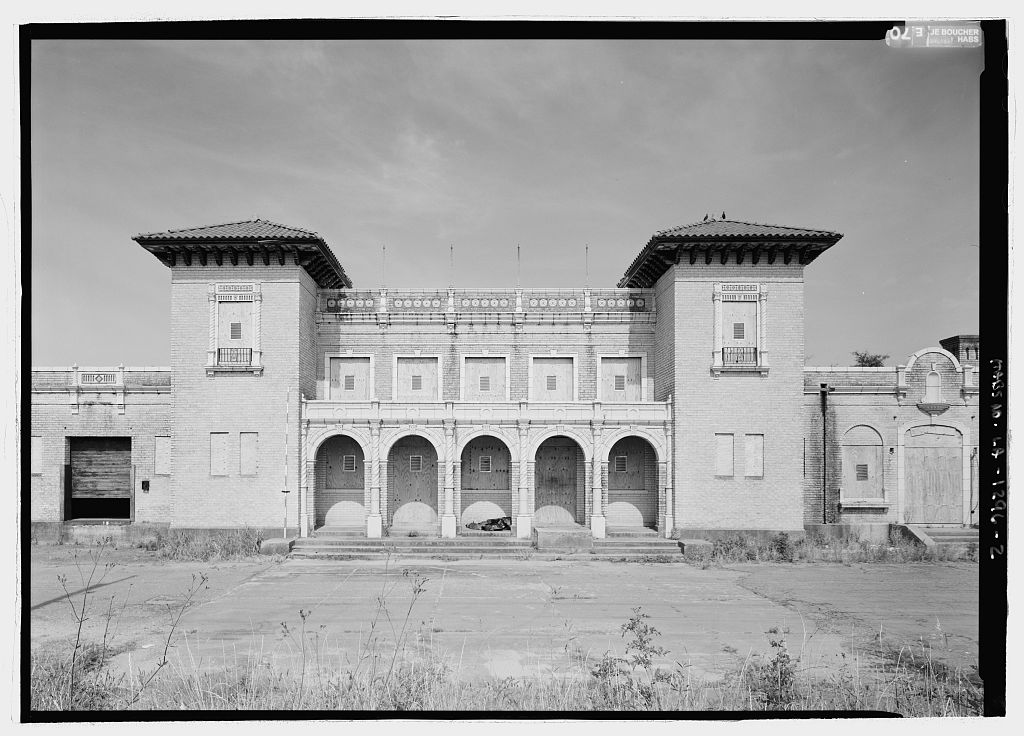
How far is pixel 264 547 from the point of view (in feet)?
63.8

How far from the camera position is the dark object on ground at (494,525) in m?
22.5

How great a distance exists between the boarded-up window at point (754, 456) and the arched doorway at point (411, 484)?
1084cm

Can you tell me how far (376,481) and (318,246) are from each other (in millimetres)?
7970

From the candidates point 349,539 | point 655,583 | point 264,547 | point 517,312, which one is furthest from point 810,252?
point 264,547

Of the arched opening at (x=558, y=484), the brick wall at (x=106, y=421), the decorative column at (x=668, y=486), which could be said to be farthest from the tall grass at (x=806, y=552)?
the brick wall at (x=106, y=421)

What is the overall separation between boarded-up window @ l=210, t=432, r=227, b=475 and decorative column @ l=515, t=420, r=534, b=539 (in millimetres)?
9597

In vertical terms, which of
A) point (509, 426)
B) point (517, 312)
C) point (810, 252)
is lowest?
point (509, 426)

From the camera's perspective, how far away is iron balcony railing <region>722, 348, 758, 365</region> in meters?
20.8

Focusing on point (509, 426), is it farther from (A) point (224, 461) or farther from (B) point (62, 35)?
(B) point (62, 35)

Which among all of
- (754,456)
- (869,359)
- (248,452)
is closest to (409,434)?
(248,452)

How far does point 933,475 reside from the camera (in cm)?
2162

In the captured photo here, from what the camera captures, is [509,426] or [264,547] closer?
[264,547]

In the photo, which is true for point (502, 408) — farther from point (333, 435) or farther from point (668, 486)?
point (668, 486)

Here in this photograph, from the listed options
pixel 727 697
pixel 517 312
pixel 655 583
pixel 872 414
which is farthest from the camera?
pixel 517 312
